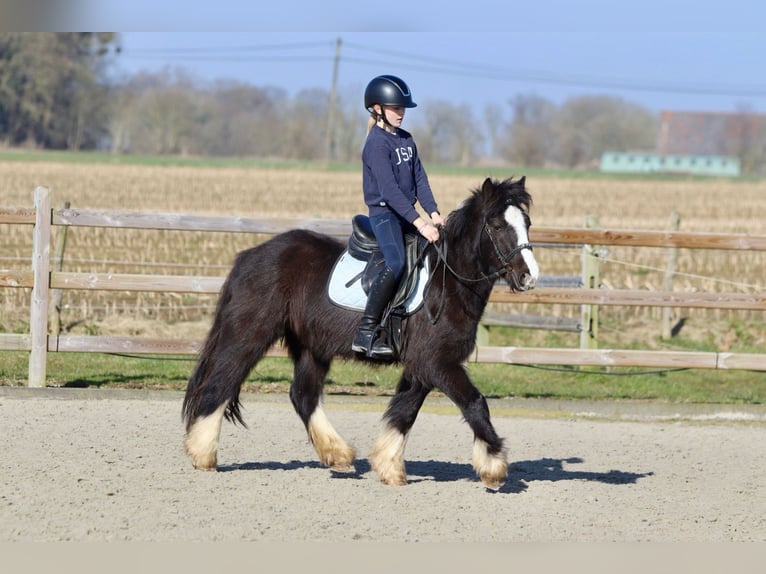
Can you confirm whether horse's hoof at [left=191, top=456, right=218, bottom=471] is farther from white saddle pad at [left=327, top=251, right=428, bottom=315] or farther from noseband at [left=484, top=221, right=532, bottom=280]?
noseband at [left=484, top=221, right=532, bottom=280]

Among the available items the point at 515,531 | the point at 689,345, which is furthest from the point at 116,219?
the point at 689,345

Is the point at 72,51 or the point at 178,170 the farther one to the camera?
the point at 72,51

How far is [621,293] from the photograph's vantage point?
10289 millimetres

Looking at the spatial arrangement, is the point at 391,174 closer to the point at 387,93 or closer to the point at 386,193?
the point at 386,193

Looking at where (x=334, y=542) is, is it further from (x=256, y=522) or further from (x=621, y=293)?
(x=621, y=293)

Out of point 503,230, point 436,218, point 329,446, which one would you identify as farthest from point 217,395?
point 503,230

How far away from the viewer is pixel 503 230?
651cm

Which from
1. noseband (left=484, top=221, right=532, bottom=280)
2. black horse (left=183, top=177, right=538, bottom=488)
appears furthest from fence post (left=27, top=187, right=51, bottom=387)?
noseband (left=484, top=221, right=532, bottom=280)

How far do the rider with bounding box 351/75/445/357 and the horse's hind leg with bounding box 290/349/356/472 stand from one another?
0.58 metres

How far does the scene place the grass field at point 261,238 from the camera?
1259 cm

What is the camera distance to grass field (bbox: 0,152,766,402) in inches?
496

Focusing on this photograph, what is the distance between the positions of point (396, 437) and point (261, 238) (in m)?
14.0

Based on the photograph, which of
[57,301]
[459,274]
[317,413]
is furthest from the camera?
[57,301]

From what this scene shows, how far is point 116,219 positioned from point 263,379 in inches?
86.1
